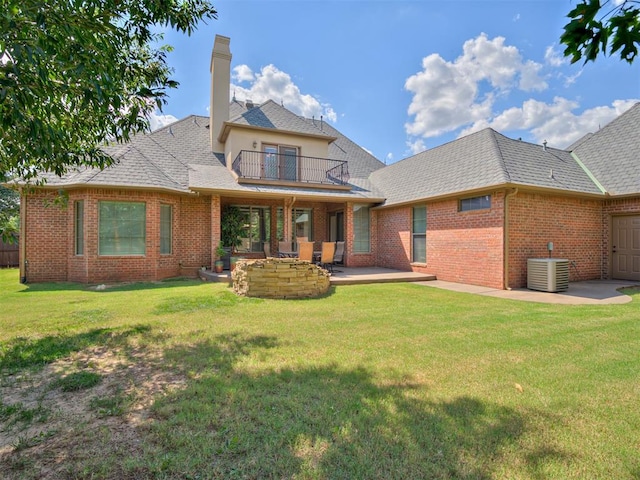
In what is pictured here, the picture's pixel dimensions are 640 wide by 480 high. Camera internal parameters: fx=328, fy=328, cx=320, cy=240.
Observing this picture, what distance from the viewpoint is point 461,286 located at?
33.7 feet

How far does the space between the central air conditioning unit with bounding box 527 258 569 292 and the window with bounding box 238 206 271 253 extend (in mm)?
10260

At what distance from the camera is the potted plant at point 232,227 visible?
13.9 m

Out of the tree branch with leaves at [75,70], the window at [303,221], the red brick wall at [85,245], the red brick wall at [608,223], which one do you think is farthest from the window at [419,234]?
the tree branch with leaves at [75,70]

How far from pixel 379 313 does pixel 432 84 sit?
16.4 meters

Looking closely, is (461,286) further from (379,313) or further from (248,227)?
(248,227)

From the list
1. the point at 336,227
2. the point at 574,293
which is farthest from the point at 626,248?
the point at 336,227

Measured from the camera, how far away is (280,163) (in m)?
15.3

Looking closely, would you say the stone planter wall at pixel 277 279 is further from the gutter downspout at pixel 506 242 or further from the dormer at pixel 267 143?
the dormer at pixel 267 143

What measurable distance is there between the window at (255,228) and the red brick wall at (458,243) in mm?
5821

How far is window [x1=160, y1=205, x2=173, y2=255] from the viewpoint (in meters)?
12.0

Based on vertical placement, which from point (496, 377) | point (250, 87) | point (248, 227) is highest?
point (250, 87)

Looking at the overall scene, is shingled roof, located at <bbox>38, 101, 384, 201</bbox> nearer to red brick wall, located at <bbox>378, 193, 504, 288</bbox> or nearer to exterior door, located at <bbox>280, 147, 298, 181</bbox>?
exterior door, located at <bbox>280, 147, 298, 181</bbox>

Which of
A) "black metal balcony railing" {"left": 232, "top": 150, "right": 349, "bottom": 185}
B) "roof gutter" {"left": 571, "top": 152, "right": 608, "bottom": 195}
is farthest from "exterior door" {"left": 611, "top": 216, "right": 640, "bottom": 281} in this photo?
"black metal balcony railing" {"left": 232, "top": 150, "right": 349, "bottom": 185}

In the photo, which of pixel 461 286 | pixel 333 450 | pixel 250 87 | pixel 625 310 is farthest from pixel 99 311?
pixel 250 87
